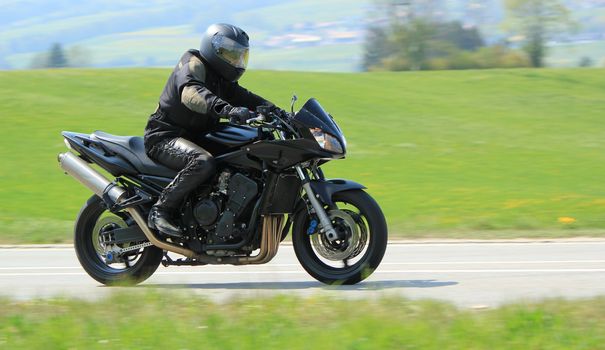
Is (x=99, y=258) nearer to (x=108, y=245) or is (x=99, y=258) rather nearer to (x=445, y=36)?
(x=108, y=245)

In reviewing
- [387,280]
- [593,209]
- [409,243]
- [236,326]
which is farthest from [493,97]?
[236,326]

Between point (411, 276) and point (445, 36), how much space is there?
53392 mm

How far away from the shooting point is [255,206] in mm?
7426

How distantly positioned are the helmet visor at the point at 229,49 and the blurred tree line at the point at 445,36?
4723 centimetres

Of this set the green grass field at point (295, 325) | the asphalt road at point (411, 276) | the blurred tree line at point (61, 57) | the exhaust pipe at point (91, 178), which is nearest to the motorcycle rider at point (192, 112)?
the exhaust pipe at point (91, 178)

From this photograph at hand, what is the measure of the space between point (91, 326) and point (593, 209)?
9.13 m

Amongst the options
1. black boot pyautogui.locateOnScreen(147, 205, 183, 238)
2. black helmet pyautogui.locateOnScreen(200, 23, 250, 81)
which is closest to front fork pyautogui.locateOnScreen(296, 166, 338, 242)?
black helmet pyautogui.locateOnScreen(200, 23, 250, 81)

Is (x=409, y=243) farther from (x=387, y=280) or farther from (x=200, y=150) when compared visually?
(x=200, y=150)

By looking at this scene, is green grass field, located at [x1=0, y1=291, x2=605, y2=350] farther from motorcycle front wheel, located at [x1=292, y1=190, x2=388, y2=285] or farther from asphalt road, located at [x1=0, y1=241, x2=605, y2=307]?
motorcycle front wheel, located at [x1=292, y1=190, x2=388, y2=285]

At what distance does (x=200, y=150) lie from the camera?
7.44 metres

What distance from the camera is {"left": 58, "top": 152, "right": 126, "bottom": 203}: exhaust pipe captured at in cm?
780

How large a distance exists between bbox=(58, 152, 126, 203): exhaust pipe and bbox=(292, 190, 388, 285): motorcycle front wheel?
1.40 meters

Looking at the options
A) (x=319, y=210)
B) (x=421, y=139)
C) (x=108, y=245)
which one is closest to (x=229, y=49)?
(x=319, y=210)

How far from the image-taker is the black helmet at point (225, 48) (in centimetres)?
738
